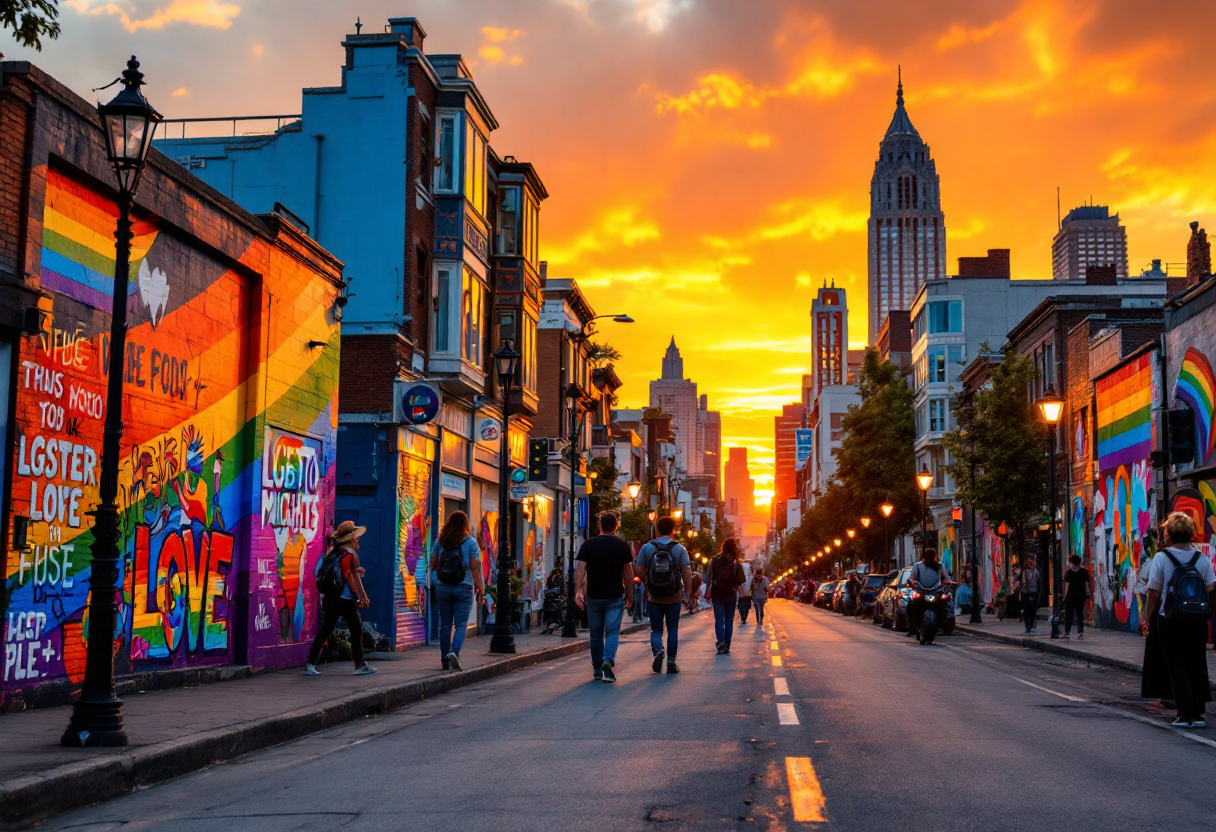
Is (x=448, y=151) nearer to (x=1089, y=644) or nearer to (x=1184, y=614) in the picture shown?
(x=1089, y=644)

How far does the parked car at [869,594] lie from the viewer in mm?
43406

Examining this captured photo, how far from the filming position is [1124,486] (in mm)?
32375

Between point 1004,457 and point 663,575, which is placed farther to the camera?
point 1004,457

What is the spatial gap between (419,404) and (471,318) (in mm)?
5084

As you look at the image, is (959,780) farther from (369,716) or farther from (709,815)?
(369,716)

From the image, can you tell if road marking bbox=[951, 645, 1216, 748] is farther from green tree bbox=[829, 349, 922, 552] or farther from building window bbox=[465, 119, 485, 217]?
green tree bbox=[829, 349, 922, 552]

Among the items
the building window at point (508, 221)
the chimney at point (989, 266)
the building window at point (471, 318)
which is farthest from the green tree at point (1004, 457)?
the chimney at point (989, 266)

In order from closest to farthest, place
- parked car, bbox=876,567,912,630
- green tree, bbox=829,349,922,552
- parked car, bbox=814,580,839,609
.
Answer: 1. parked car, bbox=876,567,912,630
2. parked car, bbox=814,580,839,609
3. green tree, bbox=829,349,922,552

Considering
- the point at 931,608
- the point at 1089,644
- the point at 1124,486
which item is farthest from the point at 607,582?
the point at 1124,486

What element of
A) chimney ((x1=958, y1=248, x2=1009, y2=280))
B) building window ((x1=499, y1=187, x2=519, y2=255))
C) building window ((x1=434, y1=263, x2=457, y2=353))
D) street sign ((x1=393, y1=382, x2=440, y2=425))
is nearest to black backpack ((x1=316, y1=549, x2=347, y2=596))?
street sign ((x1=393, y1=382, x2=440, y2=425))

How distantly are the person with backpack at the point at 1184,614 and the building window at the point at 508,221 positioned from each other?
2241 cm

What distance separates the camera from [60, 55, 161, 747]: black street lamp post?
28.7 ft

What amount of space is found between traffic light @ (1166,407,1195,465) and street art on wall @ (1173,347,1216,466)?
18 cm

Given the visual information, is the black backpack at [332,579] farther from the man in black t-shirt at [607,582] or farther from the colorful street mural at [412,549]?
the colorful street mural at [412,549]
